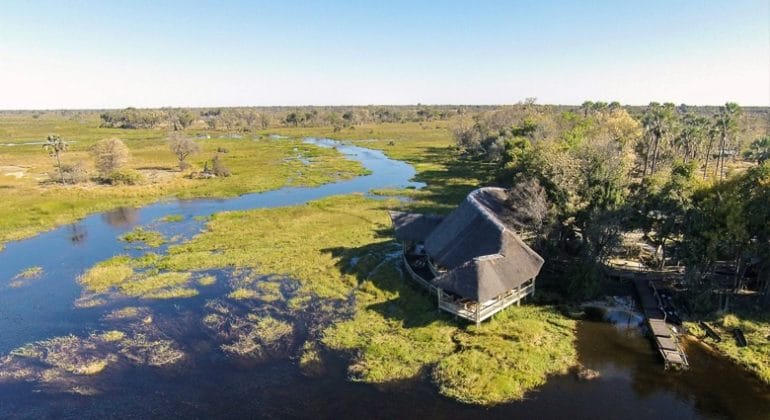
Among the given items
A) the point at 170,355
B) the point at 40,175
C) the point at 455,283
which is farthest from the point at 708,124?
the point at 40,175

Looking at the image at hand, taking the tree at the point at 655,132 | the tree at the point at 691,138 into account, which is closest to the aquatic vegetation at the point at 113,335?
the tree at the point at 655,132

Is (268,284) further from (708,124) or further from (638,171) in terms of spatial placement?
(708,124)

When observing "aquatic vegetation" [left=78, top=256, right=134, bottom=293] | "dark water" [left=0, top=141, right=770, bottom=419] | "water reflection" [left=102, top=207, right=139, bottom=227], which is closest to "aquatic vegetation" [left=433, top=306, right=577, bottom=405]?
"dark water" [left=0, top=141, right=770, bottom=419]

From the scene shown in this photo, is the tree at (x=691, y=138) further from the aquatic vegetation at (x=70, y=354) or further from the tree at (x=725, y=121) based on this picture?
the aquatic vegetation at (x=70, y=354)

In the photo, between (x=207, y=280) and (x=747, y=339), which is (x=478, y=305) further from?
(x=207, y=280)

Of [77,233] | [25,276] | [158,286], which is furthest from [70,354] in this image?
[77,233]

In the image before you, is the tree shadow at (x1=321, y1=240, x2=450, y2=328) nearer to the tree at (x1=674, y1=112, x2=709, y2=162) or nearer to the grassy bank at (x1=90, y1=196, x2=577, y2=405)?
the grassy bank at (x1=90, y1=196, x2=577, y2=405)
